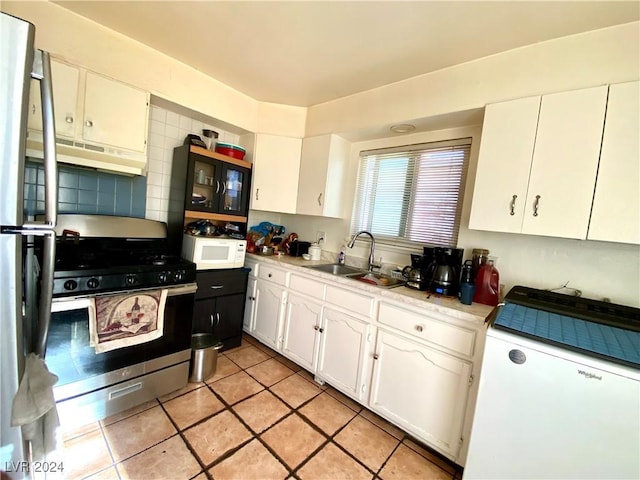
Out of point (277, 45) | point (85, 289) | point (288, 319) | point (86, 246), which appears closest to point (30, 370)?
point (85, 289)

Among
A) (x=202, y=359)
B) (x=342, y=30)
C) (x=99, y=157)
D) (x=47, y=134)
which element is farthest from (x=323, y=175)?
(x=47, y=134)

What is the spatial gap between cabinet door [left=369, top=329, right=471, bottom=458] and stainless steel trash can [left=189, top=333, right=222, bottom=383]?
118 centimetres

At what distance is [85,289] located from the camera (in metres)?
1.37

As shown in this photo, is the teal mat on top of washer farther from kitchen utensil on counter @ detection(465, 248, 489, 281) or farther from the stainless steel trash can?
the stainless steel trash can

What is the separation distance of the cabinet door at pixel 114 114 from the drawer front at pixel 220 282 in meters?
Result: 1.04

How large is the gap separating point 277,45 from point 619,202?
6.79ft

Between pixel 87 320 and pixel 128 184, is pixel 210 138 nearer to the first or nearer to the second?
pixel 128 184

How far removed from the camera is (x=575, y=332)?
1097 mm

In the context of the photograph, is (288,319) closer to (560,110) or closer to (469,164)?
(469,164)

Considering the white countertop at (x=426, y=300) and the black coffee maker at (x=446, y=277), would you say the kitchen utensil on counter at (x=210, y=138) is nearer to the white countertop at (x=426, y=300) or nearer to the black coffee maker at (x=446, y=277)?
the white countertop at (x=426, y=300)

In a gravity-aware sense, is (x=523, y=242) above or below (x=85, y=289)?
above

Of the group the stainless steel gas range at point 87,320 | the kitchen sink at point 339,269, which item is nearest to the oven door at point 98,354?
the stainless steel gas range at point 87,320

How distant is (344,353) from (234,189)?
5.82 feet

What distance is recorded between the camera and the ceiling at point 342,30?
1.30 meters
